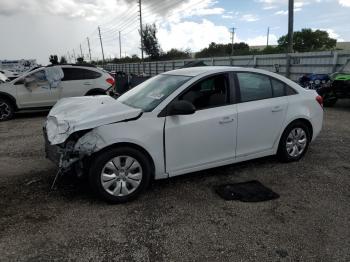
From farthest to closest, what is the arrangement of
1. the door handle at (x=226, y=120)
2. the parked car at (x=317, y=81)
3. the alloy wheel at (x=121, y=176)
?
the parked car at (x=317, y=81) < the door handle at (x=226, y=120) < the alloy wheel at (x=121, y=176)

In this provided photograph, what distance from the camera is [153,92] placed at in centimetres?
458

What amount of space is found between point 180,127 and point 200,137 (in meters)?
0.32

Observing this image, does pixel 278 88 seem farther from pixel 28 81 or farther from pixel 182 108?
pixel 28 81

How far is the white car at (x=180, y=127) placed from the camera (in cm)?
378

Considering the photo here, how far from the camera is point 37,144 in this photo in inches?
271

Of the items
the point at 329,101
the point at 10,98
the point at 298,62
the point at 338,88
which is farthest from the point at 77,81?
the point at 298,62

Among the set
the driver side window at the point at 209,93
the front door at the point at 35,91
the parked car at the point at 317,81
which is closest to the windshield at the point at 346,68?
the parked car at the point at 317,81

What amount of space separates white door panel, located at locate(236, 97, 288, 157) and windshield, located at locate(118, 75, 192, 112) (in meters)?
0.95

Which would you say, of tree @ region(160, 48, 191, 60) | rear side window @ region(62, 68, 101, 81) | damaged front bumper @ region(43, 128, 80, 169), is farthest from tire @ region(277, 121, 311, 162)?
tree @ region(160, 48, 191, 60)

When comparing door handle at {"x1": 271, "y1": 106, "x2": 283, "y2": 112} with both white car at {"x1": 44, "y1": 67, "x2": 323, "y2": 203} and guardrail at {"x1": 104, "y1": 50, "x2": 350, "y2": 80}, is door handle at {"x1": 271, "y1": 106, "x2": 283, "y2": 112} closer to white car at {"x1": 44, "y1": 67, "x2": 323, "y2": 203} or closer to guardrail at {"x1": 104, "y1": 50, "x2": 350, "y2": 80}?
white car at {"x1": 44, "y1": 67, "x2": 323, "y2": 203}

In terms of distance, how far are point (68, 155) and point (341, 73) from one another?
1044 cm

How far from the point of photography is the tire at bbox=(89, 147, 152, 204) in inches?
146

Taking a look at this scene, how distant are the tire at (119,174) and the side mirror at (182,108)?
0.66m

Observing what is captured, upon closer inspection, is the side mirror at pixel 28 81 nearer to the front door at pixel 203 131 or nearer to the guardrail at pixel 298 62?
the front door at pixel 203 131
